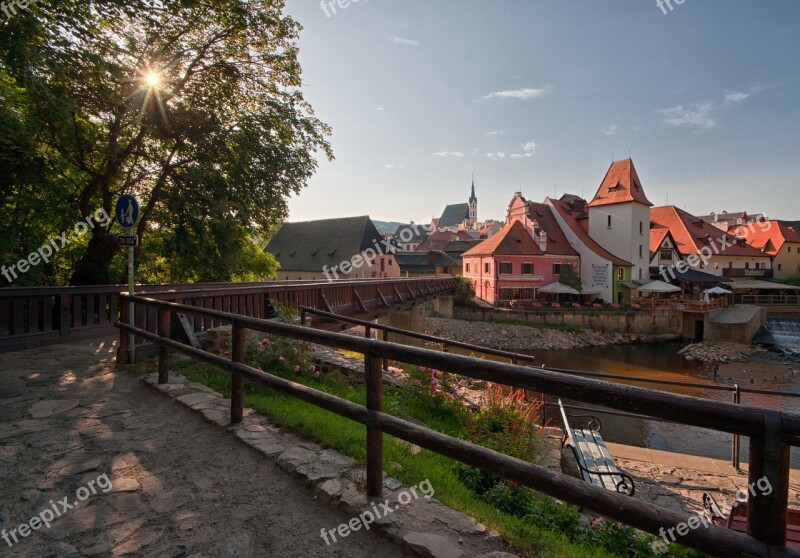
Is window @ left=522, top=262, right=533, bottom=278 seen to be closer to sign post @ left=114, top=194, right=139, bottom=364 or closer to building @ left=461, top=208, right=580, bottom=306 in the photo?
building @ left=461, top=208, right=580, bottom=306

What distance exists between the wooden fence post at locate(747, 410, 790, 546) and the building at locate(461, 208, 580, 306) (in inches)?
1488

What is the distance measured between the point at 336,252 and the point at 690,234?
40372 mm

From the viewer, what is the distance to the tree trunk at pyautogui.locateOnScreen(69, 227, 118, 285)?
43.8 feet

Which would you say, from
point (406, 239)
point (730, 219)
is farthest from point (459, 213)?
point (730, 219)

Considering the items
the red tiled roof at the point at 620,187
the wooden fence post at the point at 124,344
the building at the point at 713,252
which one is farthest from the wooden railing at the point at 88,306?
the building at the point at 713,252

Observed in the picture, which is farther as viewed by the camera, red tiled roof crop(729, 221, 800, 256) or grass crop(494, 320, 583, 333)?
red tiled roof crop(729, 221, 800, 256)

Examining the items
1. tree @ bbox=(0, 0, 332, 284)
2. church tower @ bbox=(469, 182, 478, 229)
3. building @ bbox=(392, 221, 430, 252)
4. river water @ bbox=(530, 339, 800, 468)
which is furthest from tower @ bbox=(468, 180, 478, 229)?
tree @ bbox=(0, 0, 332, 284)

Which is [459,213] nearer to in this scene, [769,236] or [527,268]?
[769,236]

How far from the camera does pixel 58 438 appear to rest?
151 inches

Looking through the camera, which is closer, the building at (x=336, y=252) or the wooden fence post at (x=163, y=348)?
the wooden fence post at (x=163, y=348)

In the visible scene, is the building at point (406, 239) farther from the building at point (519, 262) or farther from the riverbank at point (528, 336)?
the riverbank at point (528, 336)

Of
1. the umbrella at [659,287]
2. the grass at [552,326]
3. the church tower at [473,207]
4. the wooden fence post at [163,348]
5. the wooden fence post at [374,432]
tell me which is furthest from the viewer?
the church tower at [473,207]

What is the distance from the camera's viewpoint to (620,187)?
138ft

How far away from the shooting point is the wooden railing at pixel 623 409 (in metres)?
1.39
